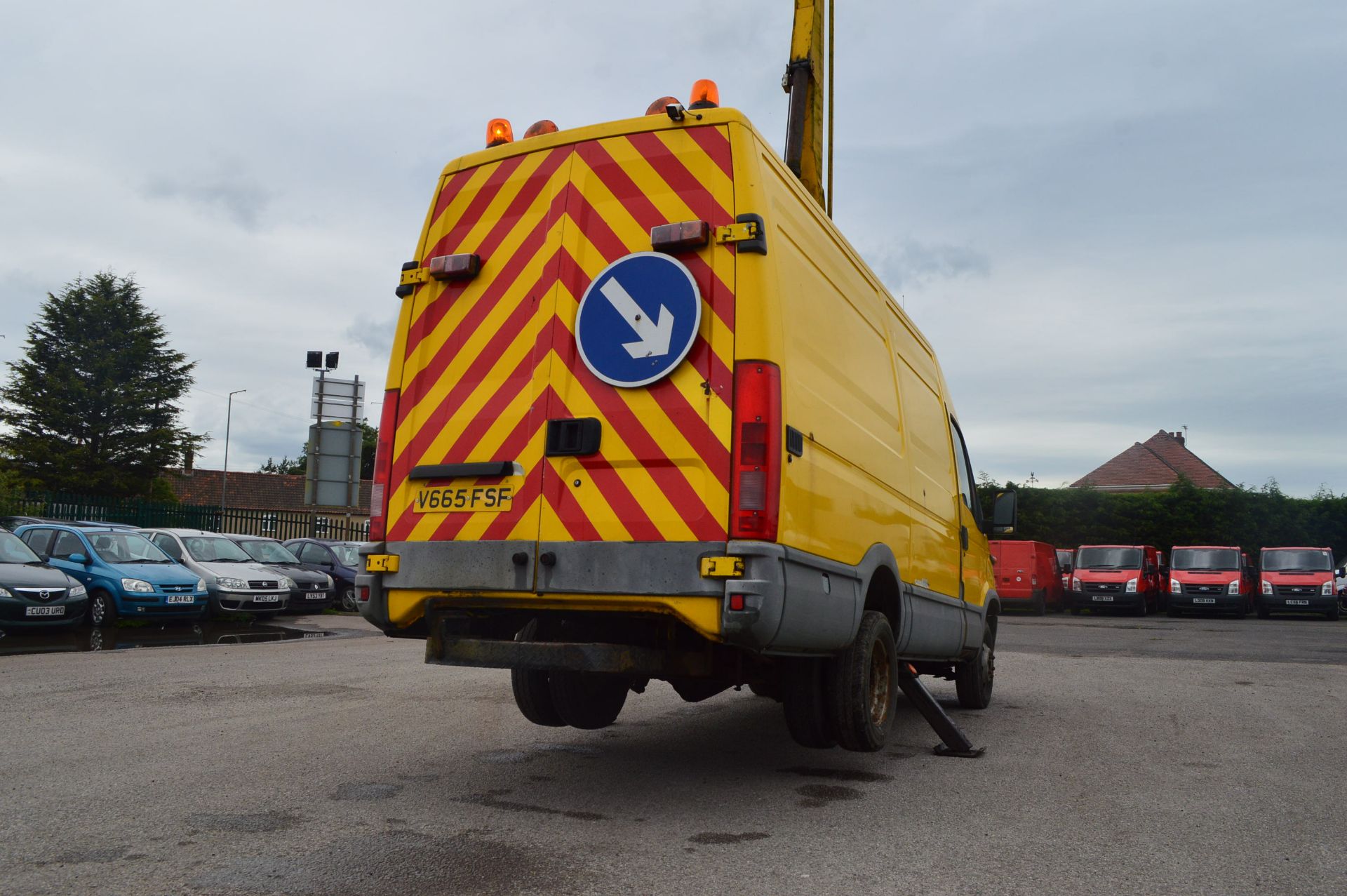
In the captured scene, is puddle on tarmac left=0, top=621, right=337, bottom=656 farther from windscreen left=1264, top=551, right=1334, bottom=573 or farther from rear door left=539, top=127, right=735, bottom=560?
windscreen left=1264, top=551, right=1334, bottom=573

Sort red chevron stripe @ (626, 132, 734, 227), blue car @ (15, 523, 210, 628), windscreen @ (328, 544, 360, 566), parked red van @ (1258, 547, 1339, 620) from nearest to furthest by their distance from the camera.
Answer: red chevron stripe @ (626, 132, 734, 227)
blue car @ (15, 523, 210, 628)
windscreen @ (328, 544, 360, 566)
parked red van @ (1258, 547, 1339, 620)

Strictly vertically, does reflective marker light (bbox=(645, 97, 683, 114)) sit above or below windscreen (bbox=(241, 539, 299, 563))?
above

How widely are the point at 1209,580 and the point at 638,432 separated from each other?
25.6 meters

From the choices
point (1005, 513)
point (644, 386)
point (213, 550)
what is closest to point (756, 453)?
point (644, 386)

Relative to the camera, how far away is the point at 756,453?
173 inches

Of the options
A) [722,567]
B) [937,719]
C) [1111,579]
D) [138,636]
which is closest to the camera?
[722,567]

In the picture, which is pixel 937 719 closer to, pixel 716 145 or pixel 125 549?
pixel 716 145

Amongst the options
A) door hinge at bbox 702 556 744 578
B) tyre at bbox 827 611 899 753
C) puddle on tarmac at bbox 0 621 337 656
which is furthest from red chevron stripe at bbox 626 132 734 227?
puddle on tarmac at bbox 0 621 337 656

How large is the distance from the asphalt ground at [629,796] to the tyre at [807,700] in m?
0.28

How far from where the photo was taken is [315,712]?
7.52m

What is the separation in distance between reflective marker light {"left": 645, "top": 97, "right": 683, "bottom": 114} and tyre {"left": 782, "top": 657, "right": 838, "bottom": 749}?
8.72ft

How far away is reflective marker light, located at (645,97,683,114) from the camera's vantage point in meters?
5.02

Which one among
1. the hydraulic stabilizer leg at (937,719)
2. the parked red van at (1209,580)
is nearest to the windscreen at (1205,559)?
the parked red van at (1209,580)

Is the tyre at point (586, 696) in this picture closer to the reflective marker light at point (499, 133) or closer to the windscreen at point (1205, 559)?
the reflective marker light at point (499, 133)
